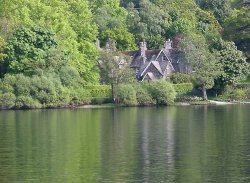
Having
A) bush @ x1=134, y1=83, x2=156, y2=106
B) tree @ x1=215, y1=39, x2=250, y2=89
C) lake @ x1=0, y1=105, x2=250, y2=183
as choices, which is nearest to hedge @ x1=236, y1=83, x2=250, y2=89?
tree @ x1=215, y1=39, x2=250, y2=89

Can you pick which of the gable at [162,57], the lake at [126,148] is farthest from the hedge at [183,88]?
the lake at [126,148]

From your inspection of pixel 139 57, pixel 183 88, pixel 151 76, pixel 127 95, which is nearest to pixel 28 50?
pixel 127 95

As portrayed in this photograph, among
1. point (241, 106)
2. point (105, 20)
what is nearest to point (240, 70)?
point (241, 106)

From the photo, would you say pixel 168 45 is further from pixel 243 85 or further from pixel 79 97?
pixel 79 97

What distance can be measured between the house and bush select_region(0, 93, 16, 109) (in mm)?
23826

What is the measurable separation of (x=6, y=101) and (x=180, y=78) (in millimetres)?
25853

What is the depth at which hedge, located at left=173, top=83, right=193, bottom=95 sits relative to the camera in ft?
337

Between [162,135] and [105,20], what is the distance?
7133 centimetres

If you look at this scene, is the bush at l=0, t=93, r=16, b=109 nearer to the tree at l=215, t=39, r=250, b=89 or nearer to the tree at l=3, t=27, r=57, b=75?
the tree at l=3, t=27, r=57, b=75

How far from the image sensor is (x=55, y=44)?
103 metres

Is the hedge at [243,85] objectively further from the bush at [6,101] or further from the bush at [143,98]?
the bush at [6,101]

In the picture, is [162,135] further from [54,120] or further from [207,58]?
[207,58]

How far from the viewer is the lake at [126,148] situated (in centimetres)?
3978

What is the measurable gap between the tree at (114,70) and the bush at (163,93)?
4250 millimetres
